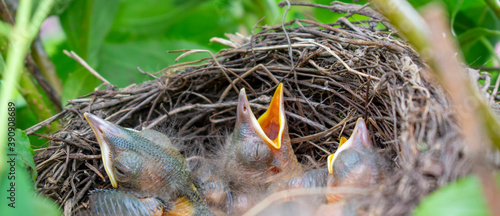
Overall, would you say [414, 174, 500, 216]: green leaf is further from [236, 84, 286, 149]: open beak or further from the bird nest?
[236, 84, 286, 149]: open beak

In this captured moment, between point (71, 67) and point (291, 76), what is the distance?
1.14 metres

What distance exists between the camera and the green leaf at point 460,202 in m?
0.44

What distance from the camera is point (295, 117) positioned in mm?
1339

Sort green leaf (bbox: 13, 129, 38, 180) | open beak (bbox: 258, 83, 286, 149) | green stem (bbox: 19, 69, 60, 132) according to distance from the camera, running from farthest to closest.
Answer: green stem (bbox: 19, 69, 60, 132) < open beak (bbox: 258, 83, 286, 149) < green leaf (bbox: 13, 129, 38, 180)

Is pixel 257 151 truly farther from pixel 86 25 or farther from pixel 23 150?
pixel 86 25

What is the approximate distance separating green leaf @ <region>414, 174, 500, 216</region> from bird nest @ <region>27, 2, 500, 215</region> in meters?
0.32

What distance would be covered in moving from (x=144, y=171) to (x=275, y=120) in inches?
19.7

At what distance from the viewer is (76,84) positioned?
1.47 metres

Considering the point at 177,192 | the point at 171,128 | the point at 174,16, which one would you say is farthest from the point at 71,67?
the point at 177,192

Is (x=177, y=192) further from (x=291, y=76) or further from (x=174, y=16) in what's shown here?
(x=174, y=16)

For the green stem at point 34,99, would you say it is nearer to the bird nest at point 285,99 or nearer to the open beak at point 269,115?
the bird nest at point 285,99

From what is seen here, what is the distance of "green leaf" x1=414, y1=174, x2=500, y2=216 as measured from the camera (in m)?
0.44

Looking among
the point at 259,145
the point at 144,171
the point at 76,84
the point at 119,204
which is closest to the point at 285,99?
the point at 259,145

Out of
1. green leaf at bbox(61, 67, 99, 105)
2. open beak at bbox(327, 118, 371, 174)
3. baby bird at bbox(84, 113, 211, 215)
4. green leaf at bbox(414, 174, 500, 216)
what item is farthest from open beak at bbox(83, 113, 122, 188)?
green leaf at bbox(414, 174, 500, 216)
